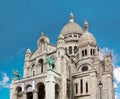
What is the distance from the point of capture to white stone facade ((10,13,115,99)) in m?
52.5

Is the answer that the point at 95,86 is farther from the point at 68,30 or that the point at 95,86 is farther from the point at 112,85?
the point at 68,30

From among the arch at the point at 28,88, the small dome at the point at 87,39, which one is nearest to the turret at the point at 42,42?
the small dome at the point at 87,39

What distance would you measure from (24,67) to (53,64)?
1080cm

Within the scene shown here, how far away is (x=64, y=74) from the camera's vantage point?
54.3m

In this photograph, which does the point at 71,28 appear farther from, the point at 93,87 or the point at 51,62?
the point at 93,87

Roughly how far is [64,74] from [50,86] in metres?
5.94

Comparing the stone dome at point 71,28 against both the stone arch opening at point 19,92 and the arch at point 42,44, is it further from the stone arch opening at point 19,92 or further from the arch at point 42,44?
the stone arch opening at point 19,92

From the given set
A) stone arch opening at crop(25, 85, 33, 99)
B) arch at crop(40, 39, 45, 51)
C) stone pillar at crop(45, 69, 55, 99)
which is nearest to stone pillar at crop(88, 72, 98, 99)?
stone pillar at crop(45, 69, 55, 99)

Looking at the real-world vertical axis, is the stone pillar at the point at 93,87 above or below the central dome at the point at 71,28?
below

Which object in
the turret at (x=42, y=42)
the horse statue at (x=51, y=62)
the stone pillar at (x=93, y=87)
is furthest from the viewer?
the turret at (x=42, y=42)

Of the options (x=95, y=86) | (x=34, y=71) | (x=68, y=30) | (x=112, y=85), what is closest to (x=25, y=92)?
(x=34, y=71)

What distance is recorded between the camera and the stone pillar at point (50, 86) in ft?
160

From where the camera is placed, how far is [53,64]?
5472 centimetres

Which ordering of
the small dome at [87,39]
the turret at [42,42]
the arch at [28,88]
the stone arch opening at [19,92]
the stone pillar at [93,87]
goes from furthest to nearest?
the small dome at [87,39] < the turret at [42,42] < the stone arch opening at [19,92] < the arch at [28,88] < the stone pillar at [93,87]
